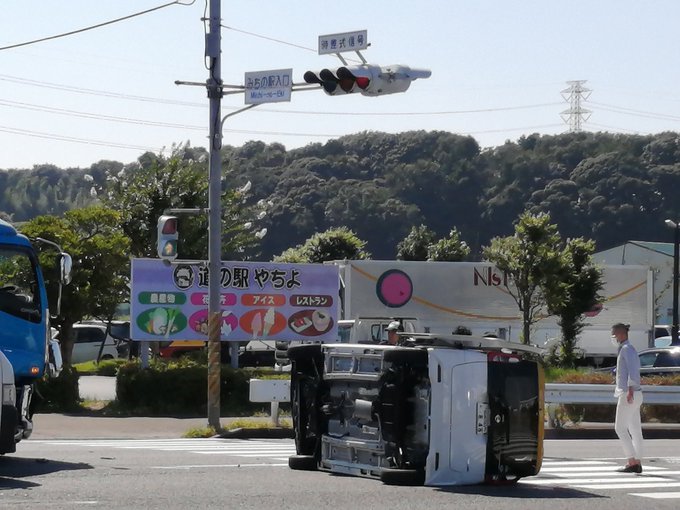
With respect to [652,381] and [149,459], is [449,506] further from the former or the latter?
[652,381]

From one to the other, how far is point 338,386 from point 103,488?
2838 mm

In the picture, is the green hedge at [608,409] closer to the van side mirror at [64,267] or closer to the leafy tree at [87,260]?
the leafy tree at [87,260]

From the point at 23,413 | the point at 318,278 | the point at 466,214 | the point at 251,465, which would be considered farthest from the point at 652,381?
the point at 466,214

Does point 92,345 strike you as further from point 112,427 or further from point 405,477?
point 405,477

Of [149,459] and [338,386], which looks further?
[149,459]

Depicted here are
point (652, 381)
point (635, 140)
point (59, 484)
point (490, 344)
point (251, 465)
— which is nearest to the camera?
point (59, 484)

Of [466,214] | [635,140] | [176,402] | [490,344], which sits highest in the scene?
[635,140]

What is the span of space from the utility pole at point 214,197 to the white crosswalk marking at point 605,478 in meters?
6.86

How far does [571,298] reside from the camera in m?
40.2

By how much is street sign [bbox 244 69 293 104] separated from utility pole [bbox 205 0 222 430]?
57 cm

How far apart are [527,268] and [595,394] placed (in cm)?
1767

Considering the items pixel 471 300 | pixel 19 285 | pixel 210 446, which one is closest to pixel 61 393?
pixel 210 446

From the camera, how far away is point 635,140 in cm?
12862

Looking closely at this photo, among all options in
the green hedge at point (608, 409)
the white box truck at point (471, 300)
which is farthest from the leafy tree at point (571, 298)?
the green hedge at point (608, 409)
